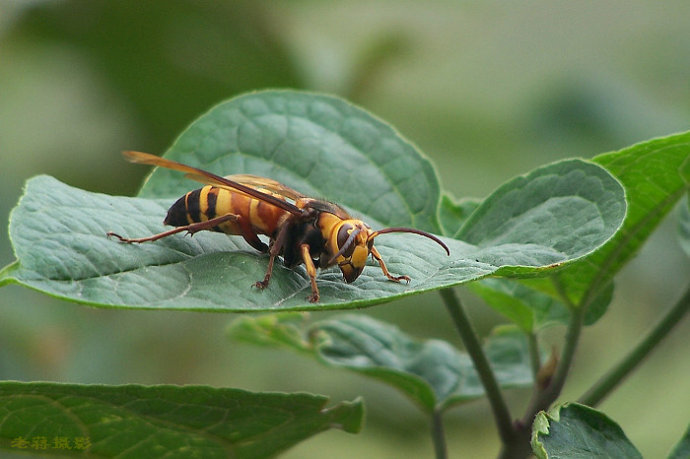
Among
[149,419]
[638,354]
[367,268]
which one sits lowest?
[149,419]

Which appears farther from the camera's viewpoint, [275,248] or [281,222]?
[281,222]

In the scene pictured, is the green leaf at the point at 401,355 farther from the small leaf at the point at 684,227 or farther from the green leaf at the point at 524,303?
the small leaf at the point at 684,227

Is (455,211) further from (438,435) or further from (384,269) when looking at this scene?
(384,269)

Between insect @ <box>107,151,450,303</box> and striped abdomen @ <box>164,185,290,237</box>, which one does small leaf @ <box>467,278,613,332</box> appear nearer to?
insect @ <box>107,151,450,303</box>

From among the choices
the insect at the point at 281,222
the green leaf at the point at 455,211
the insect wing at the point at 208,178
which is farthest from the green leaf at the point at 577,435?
the green leaf at the point at 455,211

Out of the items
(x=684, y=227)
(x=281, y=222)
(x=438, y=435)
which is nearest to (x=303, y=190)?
(x=281, y=222)

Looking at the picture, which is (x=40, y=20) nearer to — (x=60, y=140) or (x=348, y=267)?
(x=60, y=140)

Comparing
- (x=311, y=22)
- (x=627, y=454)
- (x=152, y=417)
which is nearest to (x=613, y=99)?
(x=311, y=22)
